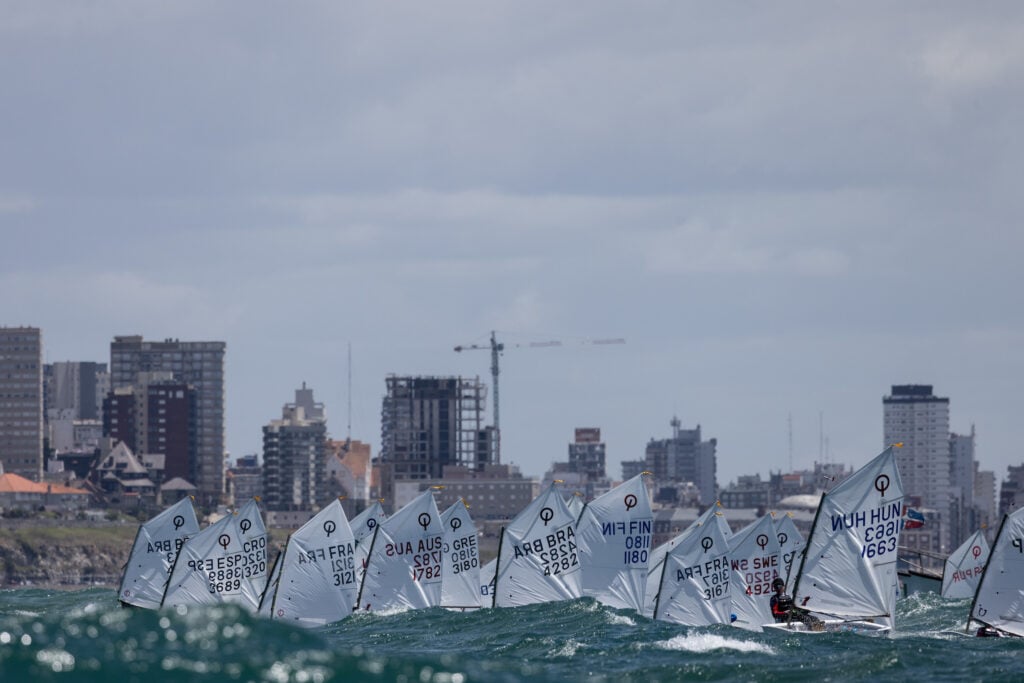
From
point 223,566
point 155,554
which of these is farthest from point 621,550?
point 155,554

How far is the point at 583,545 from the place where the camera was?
229ft

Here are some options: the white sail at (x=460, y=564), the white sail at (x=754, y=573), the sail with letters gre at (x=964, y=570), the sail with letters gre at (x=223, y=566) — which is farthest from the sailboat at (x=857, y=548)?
the sail with letters gre at (x=964, y=570)

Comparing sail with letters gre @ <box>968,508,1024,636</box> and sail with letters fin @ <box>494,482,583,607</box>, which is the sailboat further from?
sail with letters fin @ <box>494,482,583,607</box>

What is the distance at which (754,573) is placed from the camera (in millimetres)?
64125

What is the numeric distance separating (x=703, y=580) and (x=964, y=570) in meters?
40.0

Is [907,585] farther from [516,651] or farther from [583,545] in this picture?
[516,651]

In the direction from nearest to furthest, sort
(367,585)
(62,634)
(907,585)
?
(62,634), (367,585), (907,585)

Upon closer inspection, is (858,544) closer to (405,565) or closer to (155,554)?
(405,565)

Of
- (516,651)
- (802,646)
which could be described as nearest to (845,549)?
(802,646)

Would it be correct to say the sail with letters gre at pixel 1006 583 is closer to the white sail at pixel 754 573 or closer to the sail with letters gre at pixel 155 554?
the white sail at pixel 754 573

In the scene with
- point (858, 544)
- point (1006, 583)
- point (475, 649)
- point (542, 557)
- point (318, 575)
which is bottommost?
point (475, 649)

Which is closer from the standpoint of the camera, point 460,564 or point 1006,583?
point 1006,583

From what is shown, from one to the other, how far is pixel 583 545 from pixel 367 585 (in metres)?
9.66

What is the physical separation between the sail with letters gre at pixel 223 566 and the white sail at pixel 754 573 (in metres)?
19.8
